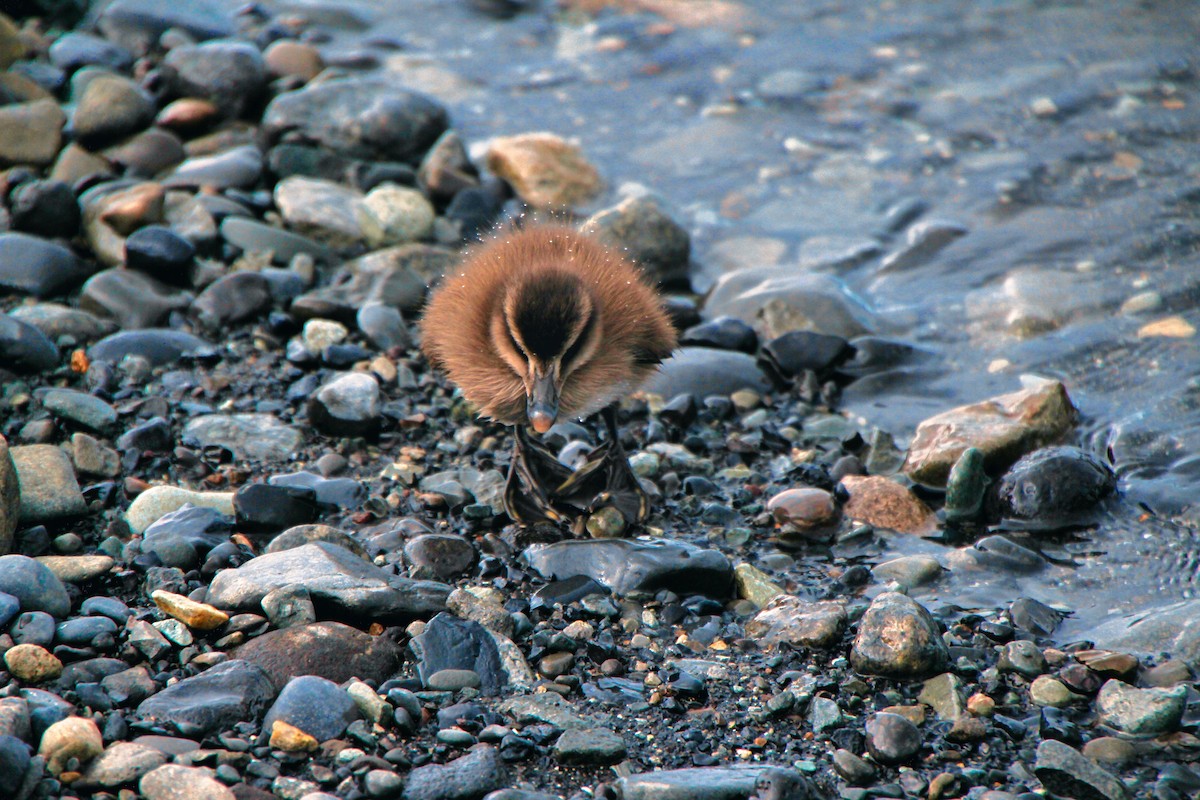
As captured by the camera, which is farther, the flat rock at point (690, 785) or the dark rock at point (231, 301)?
the dark rock at point (231, 301)

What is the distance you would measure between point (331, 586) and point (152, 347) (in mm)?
2736

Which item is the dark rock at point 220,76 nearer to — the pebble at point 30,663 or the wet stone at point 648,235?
the wet stone at point 648,235

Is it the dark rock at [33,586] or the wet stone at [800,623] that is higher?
the dark rock at [33,586]

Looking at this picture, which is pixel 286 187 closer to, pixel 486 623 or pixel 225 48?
pixel 225 48

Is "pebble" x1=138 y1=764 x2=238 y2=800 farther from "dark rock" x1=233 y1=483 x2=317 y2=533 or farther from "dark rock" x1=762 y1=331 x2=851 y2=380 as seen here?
"dark rock" x1=762 y1=331 x2=851 y2=380

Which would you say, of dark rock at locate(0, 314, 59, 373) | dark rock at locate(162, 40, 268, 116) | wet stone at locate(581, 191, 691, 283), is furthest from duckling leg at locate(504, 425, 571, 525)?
dark rock at locate(162, 40, 268, 116)

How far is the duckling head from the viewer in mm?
4316

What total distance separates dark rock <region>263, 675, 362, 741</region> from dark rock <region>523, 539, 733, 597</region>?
4.08 feet

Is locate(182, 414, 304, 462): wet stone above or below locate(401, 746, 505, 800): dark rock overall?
below

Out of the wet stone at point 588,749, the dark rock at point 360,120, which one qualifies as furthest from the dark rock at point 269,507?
the dark rock at point 360,120

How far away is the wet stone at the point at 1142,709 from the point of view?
143 inches

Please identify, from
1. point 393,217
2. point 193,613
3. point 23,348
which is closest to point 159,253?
point 23,348

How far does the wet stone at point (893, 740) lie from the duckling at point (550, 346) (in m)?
1.67

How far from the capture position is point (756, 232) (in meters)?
8.12
